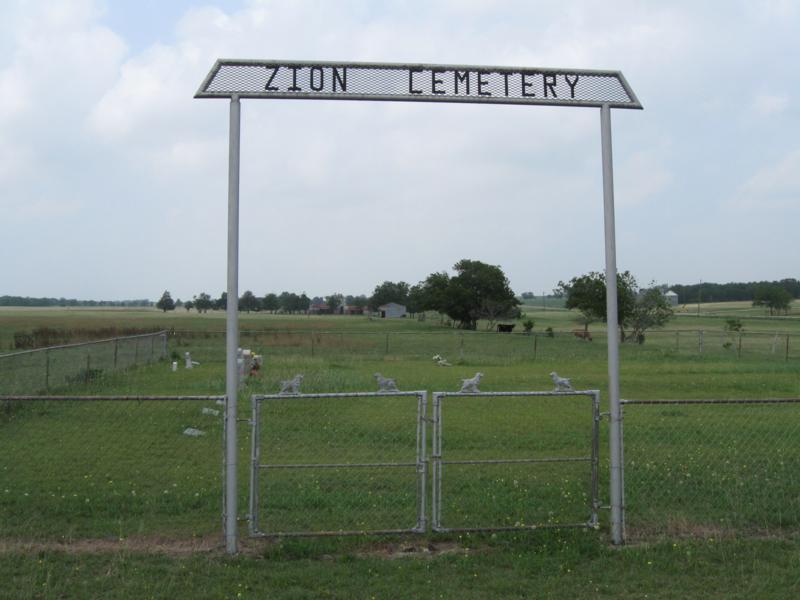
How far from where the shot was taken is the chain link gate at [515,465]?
6.83 metres

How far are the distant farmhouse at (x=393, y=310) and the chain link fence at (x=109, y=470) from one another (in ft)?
236

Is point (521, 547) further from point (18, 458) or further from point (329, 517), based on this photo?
point (18, 458)

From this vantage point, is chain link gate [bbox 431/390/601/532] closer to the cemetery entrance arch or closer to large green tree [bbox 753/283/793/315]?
the cemetery entrance arch

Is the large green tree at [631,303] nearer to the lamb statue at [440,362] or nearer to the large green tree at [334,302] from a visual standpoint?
the lamb statue at [440,362]

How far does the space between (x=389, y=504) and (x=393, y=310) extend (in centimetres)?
7932

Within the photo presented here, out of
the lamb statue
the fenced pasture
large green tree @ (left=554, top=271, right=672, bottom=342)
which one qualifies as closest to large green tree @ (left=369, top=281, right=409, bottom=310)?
large green tree @ (left=554, top=271, right=672, bottom=342)

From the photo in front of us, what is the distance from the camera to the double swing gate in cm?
679

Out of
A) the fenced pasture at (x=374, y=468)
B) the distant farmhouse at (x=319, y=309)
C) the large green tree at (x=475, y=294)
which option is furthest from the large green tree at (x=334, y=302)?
the fenced pasture at (x=374, y=468)

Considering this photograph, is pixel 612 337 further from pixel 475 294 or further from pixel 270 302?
pixel 270 302

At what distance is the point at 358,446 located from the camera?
10555 millimetres

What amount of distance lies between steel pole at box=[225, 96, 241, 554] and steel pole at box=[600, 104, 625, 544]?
320 centimetres

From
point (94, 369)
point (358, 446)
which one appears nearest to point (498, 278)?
point (94, 369)

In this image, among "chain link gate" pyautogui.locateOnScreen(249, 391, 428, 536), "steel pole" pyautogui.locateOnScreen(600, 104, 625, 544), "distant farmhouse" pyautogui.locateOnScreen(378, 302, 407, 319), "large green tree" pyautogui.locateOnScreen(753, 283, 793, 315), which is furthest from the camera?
"distant farmhouse" pyautogui.locateOnScreen(378, 302, 407, 319)

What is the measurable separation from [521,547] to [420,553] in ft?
2.86
